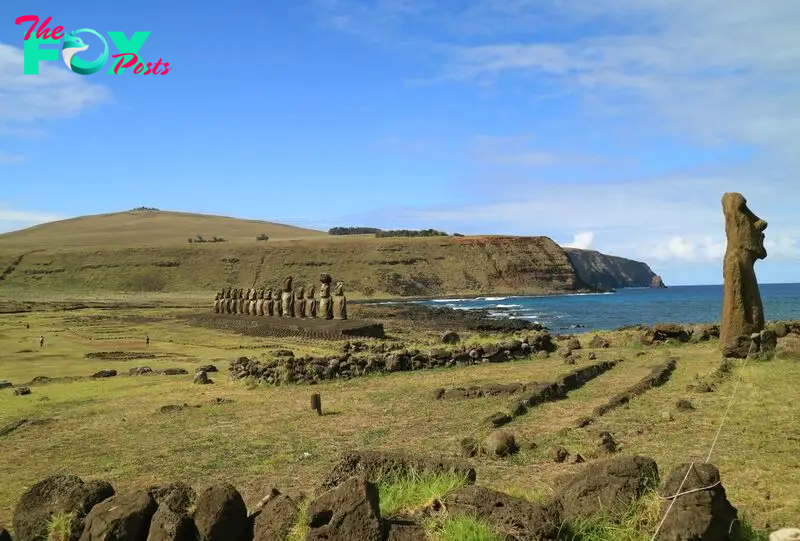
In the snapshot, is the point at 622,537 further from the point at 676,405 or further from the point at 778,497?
the point at 676,405

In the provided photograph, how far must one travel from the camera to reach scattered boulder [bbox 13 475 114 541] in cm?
668

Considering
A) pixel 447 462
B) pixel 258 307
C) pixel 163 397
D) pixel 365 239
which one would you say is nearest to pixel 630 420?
pixel 447 462

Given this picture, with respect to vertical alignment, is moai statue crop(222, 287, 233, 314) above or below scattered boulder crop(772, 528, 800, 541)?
above

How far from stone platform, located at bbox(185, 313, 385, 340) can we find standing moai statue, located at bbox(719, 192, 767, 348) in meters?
19.3

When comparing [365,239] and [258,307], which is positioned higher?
[365,239]

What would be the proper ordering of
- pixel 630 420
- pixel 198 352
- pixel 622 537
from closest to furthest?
pixel 622 537 → pixel 630 420 → pixel 198 352

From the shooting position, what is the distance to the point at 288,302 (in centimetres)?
4503

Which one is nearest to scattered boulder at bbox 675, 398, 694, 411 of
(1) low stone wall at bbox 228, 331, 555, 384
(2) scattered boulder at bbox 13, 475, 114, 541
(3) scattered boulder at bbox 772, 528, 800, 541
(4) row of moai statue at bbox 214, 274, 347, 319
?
(3) scattered boulder at bbox 772, 528, 800, 541

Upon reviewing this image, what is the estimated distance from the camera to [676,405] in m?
11.6

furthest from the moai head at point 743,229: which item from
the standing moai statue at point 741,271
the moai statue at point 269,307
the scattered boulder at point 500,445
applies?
the moai statue at point 269,307

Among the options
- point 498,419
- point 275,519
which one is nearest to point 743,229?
point 498,419

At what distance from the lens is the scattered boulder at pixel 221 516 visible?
5.89 metres

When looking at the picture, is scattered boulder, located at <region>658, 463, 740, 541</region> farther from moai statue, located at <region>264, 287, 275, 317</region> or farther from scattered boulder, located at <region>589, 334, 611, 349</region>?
moai statue, located at <region>264, 287, 275, 317</region>

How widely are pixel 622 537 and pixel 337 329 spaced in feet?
97.8
